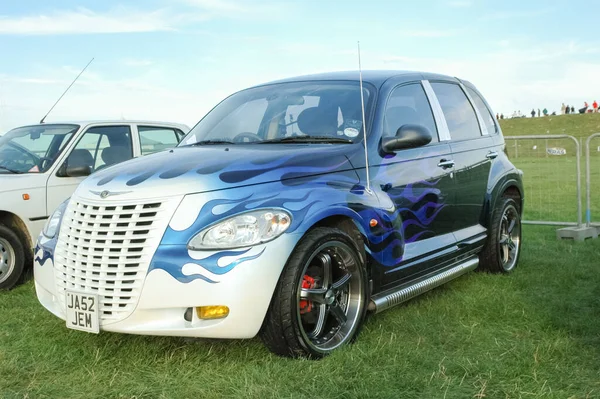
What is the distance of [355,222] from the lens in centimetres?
459

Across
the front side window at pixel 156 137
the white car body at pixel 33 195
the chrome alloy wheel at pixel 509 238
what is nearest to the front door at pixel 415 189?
the chrome alloy wheel at pixel 509 238

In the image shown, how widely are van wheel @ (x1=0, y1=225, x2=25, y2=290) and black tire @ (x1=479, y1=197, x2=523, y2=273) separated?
4447 millimetres

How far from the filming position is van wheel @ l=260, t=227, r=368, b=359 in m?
4.04

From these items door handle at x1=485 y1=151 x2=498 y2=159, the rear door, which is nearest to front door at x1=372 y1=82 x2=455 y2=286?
the rear door

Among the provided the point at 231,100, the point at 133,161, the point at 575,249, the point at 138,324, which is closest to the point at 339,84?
the point at 231,100

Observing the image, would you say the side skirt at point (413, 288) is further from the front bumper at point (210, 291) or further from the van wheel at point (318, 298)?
the front bumper at point (210, 291)

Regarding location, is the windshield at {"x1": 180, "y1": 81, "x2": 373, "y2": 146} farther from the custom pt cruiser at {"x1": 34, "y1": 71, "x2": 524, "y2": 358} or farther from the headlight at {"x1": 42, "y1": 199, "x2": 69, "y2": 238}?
the headlight at {"x1": 42, "y1": 199, "x2": 69, "y2": 238}

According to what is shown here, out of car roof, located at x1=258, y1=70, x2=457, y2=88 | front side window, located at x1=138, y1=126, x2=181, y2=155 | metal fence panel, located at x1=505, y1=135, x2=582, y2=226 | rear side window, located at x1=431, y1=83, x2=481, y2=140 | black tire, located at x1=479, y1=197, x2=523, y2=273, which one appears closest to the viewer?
car roof, located at x1=258, y1=70, x2=457, y2=88

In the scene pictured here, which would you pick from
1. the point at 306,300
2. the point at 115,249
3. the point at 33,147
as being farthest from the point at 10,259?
the point at 306,300

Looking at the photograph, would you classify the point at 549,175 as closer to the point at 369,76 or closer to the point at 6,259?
the point at 369,76

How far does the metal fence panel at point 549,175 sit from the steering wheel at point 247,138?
4.96m

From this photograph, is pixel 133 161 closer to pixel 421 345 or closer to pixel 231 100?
pixel 231 100

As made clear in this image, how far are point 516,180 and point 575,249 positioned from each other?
1.98m

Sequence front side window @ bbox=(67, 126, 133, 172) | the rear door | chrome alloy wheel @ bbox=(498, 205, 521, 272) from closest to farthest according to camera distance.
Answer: the rear door, chrome alloy wheel @ bbox=(498, 205, 521, 272), front side window @ bbox=(67, 126, 133, 172)
